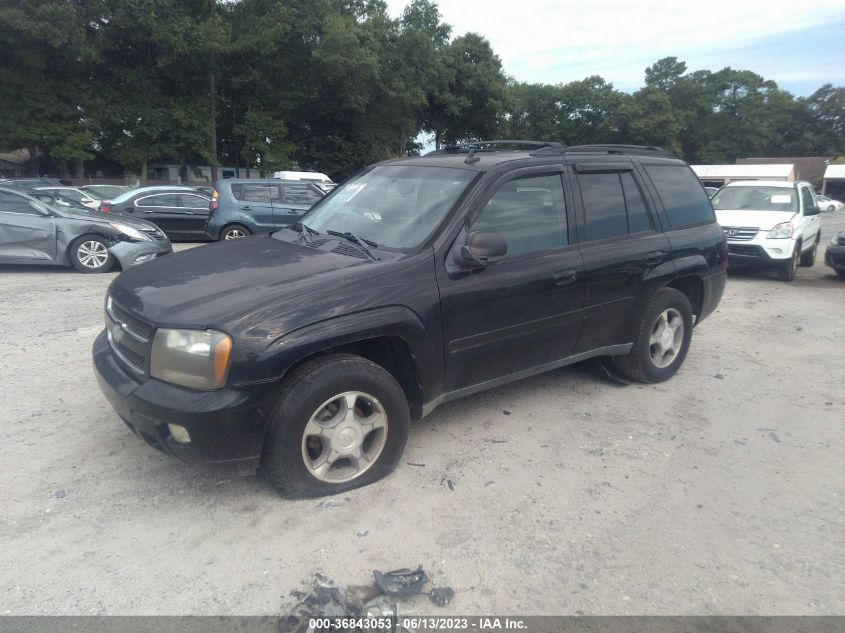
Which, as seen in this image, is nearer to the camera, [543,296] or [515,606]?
[515,606]

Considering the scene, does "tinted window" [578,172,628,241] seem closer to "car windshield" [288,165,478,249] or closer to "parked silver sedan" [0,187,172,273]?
"car windshield" [288,165,478,249]

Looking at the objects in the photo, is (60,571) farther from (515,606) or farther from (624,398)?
(624,398)

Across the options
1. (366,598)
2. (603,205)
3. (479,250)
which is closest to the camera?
(366,598)

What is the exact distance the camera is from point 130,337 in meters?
3.33

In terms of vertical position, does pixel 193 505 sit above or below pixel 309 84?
below

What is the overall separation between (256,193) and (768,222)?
33.3ft

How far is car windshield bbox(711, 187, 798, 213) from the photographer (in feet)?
37.1

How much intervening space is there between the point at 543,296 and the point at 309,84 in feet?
107

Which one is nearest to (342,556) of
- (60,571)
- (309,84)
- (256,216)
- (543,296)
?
(60,571)

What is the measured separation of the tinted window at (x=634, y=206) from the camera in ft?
15.6

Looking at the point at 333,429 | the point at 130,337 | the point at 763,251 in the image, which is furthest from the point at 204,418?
the point at 763,251

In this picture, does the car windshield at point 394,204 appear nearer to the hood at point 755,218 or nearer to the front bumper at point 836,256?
the hood at point 755,218

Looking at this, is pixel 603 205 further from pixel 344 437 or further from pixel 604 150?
pixel 344 437

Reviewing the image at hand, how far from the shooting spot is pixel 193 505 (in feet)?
10.8
